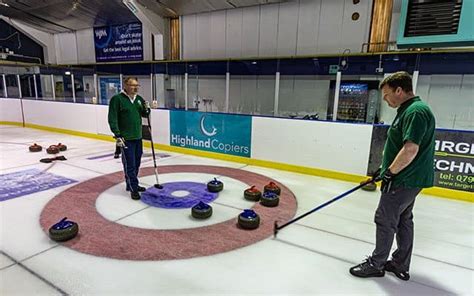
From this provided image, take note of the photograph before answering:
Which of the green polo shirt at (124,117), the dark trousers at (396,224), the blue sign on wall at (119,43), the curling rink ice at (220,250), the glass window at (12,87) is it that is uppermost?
the blue sign on wall at (119,43)

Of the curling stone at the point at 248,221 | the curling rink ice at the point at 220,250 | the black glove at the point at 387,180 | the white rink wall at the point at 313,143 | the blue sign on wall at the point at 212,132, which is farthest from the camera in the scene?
the blue sign on wall at the point at 212,132

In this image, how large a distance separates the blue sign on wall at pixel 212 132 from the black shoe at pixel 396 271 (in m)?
3.69

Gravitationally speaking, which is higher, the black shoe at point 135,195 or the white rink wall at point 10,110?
the white rink wall at point 10,110

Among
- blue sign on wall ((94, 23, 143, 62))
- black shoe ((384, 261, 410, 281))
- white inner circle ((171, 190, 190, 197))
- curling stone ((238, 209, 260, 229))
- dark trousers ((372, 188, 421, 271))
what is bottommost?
white inner circle ((171, 190, 190, 197))

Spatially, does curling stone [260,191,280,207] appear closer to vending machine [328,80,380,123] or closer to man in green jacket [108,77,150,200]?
man in green jacket [108,77,150,200]

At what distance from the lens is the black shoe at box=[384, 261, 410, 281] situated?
7.20 feet

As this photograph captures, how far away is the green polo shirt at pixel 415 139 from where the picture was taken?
178 centimetres

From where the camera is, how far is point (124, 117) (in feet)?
11.4

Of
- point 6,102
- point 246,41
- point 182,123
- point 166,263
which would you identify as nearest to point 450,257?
point 166,263

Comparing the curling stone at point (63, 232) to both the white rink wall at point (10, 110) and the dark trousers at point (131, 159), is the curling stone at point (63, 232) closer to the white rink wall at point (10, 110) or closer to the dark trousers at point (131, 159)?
the dark trousers at point (131, 159)

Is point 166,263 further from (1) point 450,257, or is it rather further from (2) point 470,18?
(2) point 470,18

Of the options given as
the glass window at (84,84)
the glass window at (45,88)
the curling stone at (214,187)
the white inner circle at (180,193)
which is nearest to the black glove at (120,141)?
the white inner circle at (180,193)

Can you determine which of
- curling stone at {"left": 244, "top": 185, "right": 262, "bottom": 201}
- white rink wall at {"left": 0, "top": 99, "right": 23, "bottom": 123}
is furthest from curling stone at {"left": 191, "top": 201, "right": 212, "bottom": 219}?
white rink wall at {"left": 0, "top": 99, "right": 23, "bottom": 123}

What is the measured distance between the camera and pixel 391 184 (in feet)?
6.45
